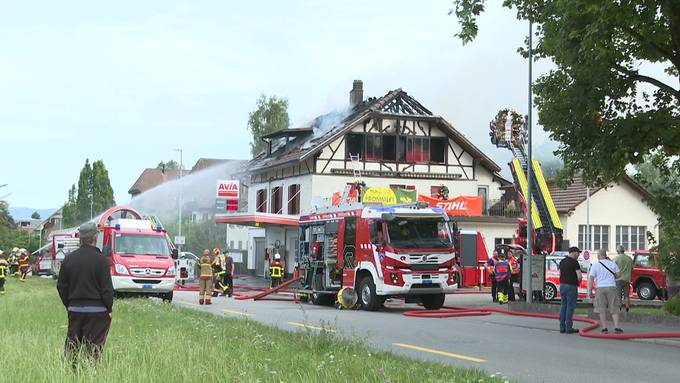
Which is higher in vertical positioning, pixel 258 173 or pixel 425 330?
pixel 258 173

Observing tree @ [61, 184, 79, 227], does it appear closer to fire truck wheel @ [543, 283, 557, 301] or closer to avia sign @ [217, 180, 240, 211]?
avia sign @ [217, 180, 240, 211]

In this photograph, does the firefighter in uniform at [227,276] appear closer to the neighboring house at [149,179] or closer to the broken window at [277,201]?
the broken window at [277,201]

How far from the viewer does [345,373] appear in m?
7.61

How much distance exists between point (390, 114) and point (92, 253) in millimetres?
39500

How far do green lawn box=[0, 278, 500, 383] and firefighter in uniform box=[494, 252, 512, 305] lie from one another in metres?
15.7

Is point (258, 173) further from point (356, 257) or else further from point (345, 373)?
point (345, 373)

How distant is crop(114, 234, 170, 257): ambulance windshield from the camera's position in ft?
83.4

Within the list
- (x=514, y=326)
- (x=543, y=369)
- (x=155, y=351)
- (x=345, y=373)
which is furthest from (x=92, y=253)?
(x=514, y=326)

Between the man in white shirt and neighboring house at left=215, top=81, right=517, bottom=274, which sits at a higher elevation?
neighboring house at left=215, top=81, right=517, bottom=274

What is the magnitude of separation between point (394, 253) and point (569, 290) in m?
6.22

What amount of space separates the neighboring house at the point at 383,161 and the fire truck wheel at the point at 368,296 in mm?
21384

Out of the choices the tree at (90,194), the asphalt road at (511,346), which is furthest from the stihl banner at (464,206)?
the tree at (90,194)

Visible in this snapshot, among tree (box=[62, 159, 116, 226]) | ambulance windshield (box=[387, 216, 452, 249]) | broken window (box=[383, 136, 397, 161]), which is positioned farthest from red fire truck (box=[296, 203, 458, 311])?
tree (box=[62, 159, 116, 226])

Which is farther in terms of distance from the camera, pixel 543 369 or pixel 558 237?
pixel 558 237
